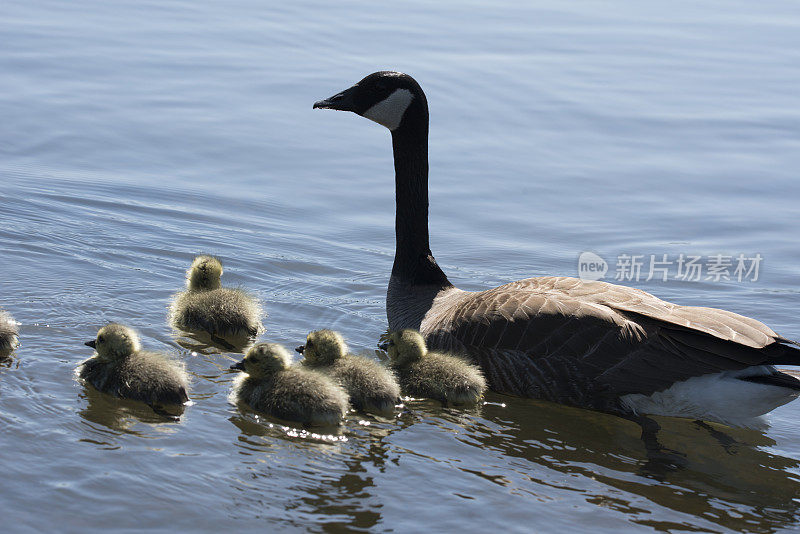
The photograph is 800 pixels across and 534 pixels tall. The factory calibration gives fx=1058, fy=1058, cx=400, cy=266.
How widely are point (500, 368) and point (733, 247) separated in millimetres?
4688

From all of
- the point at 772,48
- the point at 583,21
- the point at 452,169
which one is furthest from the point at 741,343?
the point at 583,21

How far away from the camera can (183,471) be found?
216 inches

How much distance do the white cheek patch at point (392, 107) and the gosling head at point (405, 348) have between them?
2.27 metres

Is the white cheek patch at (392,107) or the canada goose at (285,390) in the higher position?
the white cheek patch at (392,107)

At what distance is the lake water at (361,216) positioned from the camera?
18.1ft

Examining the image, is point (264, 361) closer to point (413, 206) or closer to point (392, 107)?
point (413, 206)

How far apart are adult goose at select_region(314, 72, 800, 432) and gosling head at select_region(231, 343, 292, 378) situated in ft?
4.64

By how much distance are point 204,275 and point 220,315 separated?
0.67m

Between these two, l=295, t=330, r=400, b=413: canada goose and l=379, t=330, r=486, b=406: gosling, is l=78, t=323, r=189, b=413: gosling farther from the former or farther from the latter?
→ l=379, t=330, r=486, b=406: gosling

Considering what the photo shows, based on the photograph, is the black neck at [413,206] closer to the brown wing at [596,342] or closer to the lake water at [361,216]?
the lake water at [361,216]

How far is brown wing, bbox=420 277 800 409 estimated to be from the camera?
652cm

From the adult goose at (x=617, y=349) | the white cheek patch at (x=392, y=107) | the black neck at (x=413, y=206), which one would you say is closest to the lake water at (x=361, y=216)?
the adult goose at (x=617, y=349)

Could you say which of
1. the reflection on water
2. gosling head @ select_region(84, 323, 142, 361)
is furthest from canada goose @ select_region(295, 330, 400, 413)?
gosling head @ select_region(84, 323, 142, 361)

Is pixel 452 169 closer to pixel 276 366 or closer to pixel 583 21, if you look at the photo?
pixel 276 366
